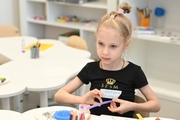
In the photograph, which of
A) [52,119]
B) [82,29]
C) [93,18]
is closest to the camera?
[52,119]

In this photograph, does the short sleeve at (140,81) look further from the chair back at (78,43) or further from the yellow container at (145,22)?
the yellow container at (145,22)

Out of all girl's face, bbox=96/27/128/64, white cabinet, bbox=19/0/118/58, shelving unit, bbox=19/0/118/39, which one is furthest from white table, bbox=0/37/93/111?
shelving unit, bbox=19/0/118/39

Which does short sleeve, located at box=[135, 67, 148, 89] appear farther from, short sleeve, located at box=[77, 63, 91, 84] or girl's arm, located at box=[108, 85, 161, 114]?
short sleeve, located at box=[77, 63, 91, 84]

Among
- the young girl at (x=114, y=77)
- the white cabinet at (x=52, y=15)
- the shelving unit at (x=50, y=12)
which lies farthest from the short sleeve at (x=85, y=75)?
the shelving unit at (x=50, y=12)

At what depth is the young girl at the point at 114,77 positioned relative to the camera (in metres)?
1.51

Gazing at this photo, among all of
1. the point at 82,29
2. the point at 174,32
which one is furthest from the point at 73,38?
the point at 174,32

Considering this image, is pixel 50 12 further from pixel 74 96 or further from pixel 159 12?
pixel 74 96

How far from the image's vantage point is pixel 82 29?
3.29 metres

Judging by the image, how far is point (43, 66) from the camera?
221 cm

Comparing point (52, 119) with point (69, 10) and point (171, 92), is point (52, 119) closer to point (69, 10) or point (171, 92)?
point (171, 92)

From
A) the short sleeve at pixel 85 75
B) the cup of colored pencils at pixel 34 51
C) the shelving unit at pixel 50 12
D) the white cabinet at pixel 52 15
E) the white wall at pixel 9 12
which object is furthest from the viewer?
the white wall at pixel 9 12

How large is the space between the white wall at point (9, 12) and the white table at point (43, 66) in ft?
3.36

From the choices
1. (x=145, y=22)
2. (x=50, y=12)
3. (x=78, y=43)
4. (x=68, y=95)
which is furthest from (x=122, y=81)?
(x=50, y=12)

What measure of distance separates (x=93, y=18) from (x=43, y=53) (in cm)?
126
